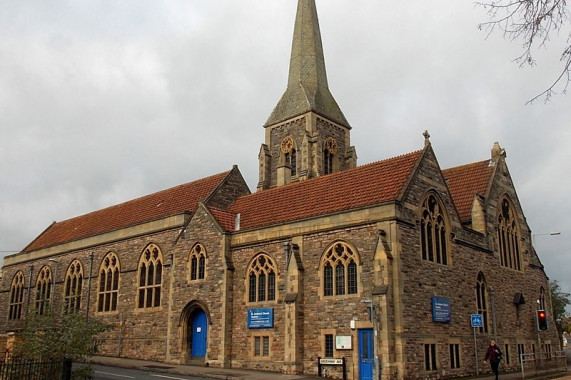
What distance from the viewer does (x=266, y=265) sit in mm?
27484

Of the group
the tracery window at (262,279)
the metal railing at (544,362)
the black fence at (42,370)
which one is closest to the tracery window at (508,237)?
the metal railing at (544,362)

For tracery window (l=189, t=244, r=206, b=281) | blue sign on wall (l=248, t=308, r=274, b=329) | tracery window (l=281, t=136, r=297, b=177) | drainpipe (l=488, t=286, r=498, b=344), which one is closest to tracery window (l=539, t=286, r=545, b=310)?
drainpipe (l=488, t=286, r=498, b=344)

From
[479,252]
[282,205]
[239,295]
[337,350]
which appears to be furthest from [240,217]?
[479,252]

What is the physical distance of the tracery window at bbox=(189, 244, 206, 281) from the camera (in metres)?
29.9

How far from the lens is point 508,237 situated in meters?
33.2

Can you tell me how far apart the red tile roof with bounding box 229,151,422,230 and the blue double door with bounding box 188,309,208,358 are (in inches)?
205

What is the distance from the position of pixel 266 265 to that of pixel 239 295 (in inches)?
88.1

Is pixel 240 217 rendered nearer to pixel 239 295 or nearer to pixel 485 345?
pixel 239 295

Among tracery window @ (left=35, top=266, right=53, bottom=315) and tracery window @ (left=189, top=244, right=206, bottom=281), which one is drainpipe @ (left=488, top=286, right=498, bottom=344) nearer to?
tracery window @ (left=189, top=244, right=206, bottom=281)

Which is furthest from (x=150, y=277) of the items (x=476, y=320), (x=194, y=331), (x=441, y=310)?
(x=476, y=320)

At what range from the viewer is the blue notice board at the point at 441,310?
24384mm

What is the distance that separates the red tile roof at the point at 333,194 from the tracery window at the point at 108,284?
9.96 meters

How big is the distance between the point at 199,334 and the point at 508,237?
18.6 metres

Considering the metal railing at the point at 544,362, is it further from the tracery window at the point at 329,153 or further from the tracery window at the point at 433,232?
the tracery window at the point at 329,153
